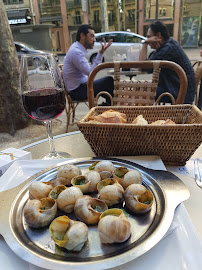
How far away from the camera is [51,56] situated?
0.59 meters

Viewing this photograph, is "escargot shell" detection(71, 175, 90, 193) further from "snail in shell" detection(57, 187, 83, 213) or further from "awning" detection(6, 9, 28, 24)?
"awning" detection(6, 9, 28, 24)

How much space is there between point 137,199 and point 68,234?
0.40 ft

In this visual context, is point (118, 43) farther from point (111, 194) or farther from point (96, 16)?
point (96, 16)

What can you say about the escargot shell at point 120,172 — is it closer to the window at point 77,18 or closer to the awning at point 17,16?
the awning at point 17,16

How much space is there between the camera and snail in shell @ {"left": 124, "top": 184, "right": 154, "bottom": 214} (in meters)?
0.36

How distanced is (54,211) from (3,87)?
207 centimetres

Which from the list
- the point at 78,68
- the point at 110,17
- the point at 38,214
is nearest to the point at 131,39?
the point at 78,68

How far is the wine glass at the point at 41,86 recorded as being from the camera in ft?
1.91

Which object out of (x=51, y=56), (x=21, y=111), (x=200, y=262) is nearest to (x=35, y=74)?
(x=51, y=56)

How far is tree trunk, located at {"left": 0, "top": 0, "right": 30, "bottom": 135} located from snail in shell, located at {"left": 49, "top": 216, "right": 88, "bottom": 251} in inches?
82.4

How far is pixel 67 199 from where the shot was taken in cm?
37

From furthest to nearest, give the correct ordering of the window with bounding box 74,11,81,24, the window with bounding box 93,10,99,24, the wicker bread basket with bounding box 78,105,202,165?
the window with bounding box 93,10,99,24 → the window with bounding box 74,11,81,24 → the wicker bread basket with bounding box 78,105,202,165

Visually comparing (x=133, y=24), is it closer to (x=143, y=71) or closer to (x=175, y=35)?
(x=175, y=35)

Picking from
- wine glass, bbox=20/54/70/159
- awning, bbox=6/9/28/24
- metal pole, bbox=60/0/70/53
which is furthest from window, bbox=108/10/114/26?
wine glass, bbox=20/54/70/159
